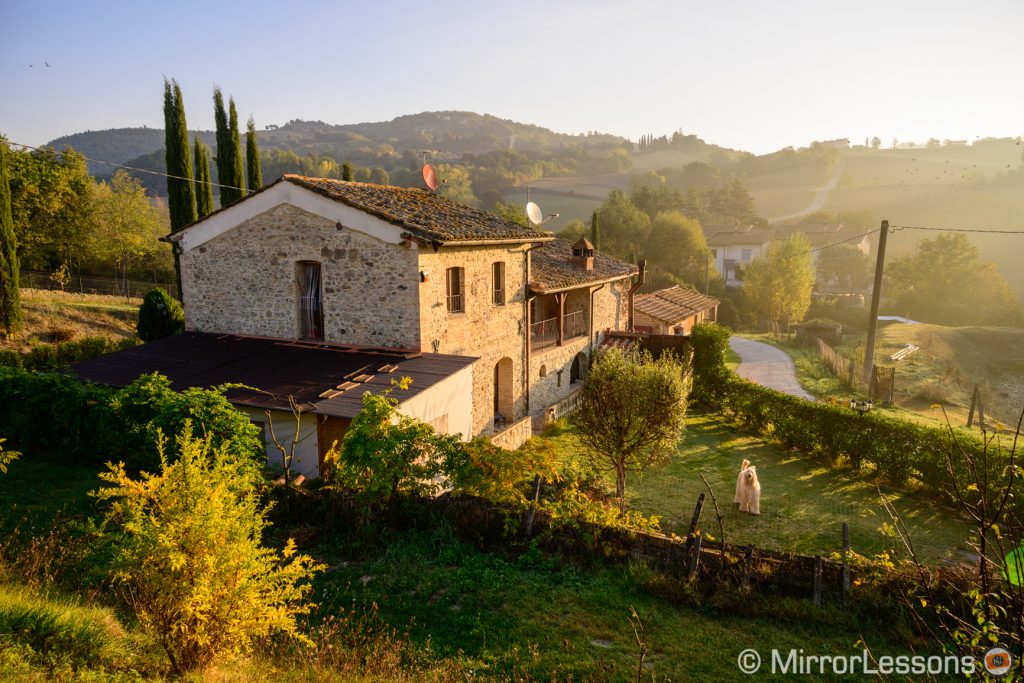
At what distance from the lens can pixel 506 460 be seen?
9.29m

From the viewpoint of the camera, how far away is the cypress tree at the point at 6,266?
20641 mm

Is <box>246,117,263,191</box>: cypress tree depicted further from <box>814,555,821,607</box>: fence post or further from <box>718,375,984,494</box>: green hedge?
<box>814,555,821,607</box>: fence post

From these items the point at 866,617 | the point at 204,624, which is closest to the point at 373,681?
the point at 204,624

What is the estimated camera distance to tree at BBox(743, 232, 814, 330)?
4100cm

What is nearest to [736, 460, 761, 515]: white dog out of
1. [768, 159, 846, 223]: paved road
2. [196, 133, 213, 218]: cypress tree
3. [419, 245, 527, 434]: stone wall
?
[419, 245, 527, 434]: stone wall

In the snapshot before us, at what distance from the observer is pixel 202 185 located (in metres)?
30.3

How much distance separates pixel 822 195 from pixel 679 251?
8926 cm

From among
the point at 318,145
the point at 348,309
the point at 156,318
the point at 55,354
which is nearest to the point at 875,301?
the point at 348,309

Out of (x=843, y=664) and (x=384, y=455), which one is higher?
(x=384, y=455)

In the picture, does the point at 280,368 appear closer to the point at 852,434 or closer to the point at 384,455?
the point at 384,455

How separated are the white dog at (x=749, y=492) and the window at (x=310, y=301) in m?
10.7

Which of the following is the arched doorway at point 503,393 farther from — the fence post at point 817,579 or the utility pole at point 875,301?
the utility pole at point 875,301

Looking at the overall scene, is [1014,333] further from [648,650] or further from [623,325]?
[648,650]

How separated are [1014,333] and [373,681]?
48221mm
